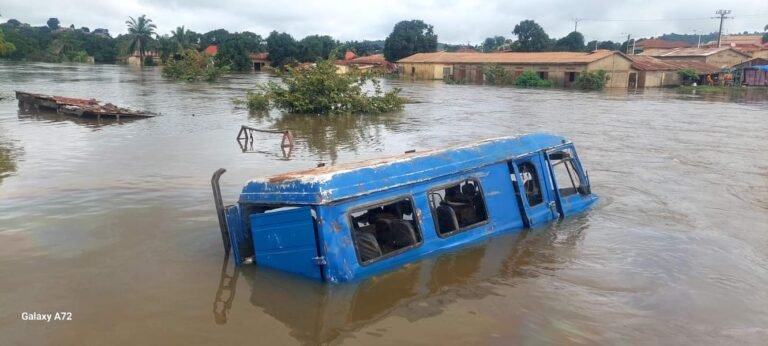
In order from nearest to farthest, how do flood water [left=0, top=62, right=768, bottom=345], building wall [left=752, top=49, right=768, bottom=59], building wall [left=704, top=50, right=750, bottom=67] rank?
flood water [left=0, top=62, right=768, bottom=345], building wall [left=704, top=50, right=750, bottom=67], building wall [left=752, top=49, right=768, bottom=59]

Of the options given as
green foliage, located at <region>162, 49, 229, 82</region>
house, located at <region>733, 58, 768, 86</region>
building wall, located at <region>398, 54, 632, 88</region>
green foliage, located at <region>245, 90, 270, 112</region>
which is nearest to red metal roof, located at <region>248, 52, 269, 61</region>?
green foliage, located at <region>162, 49, 229, 82</region>

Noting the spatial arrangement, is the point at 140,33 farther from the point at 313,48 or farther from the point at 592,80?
the point at 592,80

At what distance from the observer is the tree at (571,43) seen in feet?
264

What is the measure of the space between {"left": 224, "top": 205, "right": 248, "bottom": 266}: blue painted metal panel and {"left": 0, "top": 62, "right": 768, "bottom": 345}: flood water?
0.77ft

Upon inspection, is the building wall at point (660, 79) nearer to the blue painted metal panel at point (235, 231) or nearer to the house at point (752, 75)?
the house at point (752, 75)

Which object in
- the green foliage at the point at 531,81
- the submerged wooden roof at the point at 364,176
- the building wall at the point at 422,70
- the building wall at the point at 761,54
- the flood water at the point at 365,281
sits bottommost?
the flood water at the point at 365,281

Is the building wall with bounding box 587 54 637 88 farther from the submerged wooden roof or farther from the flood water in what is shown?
the submerged wooden roof

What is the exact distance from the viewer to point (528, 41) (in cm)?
8162

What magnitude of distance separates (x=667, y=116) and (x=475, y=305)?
24592 mm

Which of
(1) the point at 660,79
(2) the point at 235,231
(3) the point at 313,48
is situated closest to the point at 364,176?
(2) the point at 235,231

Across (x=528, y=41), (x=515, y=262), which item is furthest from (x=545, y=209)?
(x=528, y=41)

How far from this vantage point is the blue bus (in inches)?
235

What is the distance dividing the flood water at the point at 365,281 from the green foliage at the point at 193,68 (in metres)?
34.1

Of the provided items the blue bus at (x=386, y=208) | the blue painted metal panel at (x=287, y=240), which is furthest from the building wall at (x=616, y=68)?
the blue painted metal panel at (x=287, y=240)
